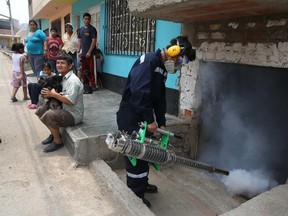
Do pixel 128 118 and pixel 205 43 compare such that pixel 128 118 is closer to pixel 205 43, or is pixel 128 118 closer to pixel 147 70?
pixel 147 70

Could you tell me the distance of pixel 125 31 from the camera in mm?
6500

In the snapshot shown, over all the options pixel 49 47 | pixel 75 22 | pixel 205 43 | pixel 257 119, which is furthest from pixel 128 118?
pixel 75 22

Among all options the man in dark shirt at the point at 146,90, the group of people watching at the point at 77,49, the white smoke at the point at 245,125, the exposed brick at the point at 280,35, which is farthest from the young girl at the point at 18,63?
the exposed brick at the point at 280,35

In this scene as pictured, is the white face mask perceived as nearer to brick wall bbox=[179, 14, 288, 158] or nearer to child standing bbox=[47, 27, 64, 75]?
brick wall bbox=[179, 14, 288, 158]

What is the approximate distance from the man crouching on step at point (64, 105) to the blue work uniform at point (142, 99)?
113cm

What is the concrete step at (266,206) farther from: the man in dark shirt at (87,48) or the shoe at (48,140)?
the man in dark shirt at (87,48)

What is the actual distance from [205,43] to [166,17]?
30.1 inches

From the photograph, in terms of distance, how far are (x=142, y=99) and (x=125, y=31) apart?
437 cm

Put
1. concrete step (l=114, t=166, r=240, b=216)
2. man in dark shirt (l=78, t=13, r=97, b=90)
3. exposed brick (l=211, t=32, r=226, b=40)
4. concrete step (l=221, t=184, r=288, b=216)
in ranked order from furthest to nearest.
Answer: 1. man in dark shirt (l=78, t=13, r=97, b=90)
2. exposed brick (l=211, t=32, r=226, b=40)
3. concrete step (l=114, t=166, r=240, b=216)
4. concrete step (l=221, t=184, r=288, b=216)

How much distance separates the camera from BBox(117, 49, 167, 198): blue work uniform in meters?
2.55

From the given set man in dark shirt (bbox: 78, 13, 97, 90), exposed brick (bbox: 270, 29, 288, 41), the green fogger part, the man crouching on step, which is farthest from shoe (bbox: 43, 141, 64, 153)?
man in dark shirt (bbox: 78, 13, 97, 90)

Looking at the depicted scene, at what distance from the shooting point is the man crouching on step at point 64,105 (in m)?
3.67

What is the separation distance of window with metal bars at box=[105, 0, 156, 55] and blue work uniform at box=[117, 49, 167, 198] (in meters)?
2.72

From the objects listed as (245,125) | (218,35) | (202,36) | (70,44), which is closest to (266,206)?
(245,125)
